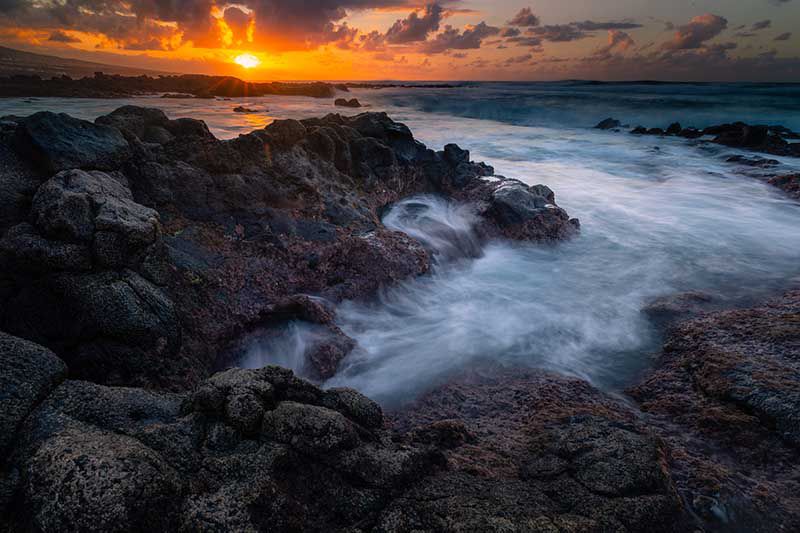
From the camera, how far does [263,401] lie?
288 cm

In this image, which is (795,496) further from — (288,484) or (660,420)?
(288,484)

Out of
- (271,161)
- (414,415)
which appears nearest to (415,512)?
(414,415)

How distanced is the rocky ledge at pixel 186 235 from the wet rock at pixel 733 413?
3733mm

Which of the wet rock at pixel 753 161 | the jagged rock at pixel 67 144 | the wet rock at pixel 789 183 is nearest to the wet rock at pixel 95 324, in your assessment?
the jagged rock at pixel 67 144

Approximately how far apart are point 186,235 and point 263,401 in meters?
3.79

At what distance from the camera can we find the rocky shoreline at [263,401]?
7.54 ft

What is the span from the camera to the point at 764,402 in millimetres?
3740

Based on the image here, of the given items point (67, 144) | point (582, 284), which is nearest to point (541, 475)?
point (582, 284)

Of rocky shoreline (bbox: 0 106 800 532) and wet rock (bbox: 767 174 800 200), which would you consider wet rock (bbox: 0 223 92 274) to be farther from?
wet rock (bbox: 767 174 800 200)

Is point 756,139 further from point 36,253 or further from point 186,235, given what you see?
point 36,253

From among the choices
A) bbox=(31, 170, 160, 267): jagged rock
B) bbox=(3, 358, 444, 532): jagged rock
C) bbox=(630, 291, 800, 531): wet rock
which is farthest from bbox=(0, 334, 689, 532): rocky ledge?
bbox=(31, 170, 160, 267): jagged rock

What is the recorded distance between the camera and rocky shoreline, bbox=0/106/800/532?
7.54 ft

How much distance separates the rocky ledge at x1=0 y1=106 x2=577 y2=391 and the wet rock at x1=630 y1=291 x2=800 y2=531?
→ 3733mm

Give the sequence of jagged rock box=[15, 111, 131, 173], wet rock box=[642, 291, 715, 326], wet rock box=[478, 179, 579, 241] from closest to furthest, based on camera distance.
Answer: jagged rock box=[15, 111, 131, 173]
wet rock box=[642, 291, 715, 326]
wet rock box=[478, 179, 579, 241]
